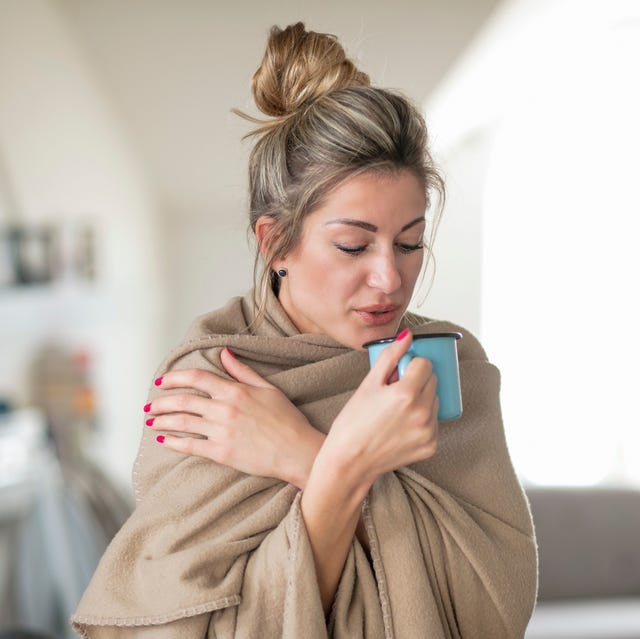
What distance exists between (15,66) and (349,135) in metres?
3.44

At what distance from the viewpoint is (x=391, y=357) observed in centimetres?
102

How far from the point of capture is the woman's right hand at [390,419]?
1009mm

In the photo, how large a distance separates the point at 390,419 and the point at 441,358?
3.8 inches

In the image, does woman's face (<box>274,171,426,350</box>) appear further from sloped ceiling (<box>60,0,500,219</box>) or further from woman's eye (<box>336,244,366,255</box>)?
sloped ceiling (<box>60,0,500,219</box>)

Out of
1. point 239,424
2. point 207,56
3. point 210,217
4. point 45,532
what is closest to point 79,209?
point 210,217

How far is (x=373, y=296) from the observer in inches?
44.6

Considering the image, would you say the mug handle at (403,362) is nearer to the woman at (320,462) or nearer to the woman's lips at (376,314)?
the woman at (320,462)

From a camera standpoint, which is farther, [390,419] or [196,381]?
[196,381]

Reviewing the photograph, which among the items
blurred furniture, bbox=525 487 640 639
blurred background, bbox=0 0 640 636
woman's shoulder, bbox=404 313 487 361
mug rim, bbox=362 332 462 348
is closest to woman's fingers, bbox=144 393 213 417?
mug rim, bbox=362 332 462 348

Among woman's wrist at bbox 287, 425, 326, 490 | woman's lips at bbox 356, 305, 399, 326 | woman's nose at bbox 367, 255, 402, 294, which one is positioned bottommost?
woman's wrist at bbox 287, 425, 326, 490

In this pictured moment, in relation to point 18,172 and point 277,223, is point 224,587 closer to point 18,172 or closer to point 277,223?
point 277,223

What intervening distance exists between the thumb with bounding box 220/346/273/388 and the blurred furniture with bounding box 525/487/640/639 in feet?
5.67

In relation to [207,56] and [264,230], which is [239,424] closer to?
[264,230]

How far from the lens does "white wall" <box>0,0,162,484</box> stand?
4176 mm
